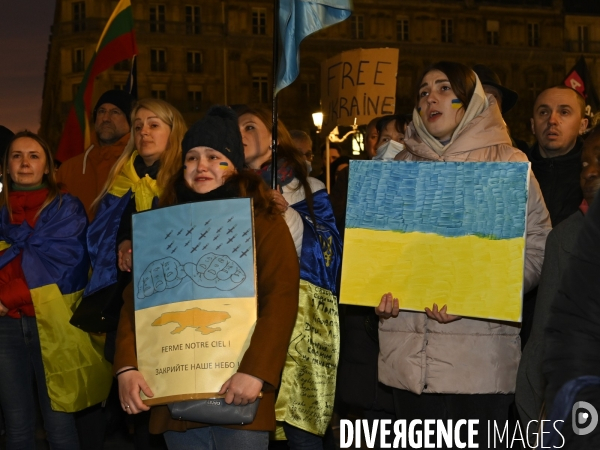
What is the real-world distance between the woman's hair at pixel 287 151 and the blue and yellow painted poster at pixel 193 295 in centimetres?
144

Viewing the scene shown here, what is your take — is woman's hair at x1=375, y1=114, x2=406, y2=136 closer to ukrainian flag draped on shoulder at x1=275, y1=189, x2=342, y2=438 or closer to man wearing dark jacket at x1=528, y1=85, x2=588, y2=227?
man wearing dark jacket at x1=528, y1=85, x2=588, y2=227

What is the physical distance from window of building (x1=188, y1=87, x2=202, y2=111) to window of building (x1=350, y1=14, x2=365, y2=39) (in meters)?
10.4

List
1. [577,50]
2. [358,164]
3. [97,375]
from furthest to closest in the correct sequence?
[577,50]
[97,375]
[358,164]

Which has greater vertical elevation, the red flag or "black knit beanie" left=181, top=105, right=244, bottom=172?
the red flag

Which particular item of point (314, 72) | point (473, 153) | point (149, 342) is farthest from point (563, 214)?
point (314, 72)

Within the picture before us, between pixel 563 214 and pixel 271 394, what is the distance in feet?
6.96

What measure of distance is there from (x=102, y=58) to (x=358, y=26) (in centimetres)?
5371

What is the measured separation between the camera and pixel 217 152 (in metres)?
4.20

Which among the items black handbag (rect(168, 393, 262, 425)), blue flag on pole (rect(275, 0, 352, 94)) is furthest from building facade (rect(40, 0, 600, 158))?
black handbag (rect(168, 393, 262, 425))

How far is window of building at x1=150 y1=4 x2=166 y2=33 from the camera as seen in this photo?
2285 inches

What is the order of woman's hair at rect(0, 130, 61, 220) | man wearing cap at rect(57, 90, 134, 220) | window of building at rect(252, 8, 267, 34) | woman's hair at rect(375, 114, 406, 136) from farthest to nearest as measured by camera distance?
window of building at rect(252, 8, 267, 34), man wearing cap at rect(57, 90, 134, 220), woman's hair at rect(375, 114, 406, 136), woman's hair at rect(0, 130, 61, 220)

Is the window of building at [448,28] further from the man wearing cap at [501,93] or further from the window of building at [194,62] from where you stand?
the man wearing cap at [501,93]

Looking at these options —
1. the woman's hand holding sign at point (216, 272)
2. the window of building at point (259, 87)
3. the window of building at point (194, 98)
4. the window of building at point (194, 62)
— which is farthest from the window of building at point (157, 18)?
the woman's hand holding sign at point (216, 272)

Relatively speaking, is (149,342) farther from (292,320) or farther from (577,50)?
(577,50)
